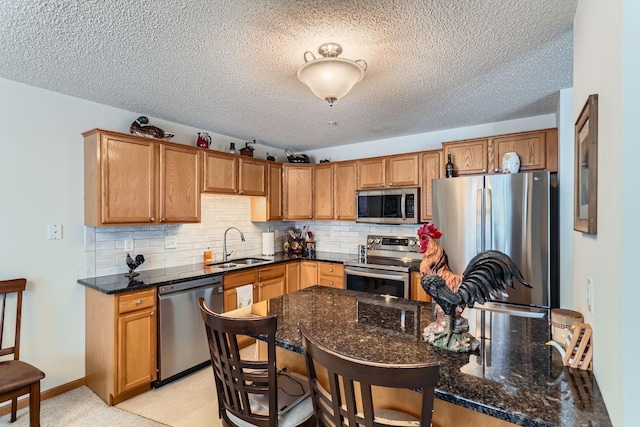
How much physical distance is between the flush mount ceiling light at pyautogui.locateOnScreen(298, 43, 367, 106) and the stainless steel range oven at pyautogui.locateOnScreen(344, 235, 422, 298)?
222 centimetres

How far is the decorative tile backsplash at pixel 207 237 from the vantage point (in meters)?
2.99

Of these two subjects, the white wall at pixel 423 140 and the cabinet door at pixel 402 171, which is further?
the cabinet door at pixel 402 171

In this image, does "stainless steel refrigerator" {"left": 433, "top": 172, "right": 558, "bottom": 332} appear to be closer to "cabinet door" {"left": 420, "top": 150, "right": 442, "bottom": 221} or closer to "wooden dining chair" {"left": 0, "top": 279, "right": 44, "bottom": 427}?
"cabinet door" {"left": 420, "top": 150, "right": 442, "bottom": 221}

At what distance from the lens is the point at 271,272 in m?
3.88

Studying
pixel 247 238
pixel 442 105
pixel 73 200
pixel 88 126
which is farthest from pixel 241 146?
pixel 442 105

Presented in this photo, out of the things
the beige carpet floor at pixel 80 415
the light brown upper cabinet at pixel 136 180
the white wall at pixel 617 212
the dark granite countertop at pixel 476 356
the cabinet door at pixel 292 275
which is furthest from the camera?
the cabinet door at pixel 292 275

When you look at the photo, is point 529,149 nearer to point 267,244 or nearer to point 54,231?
point 267,244

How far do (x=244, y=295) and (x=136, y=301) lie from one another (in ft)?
3.73

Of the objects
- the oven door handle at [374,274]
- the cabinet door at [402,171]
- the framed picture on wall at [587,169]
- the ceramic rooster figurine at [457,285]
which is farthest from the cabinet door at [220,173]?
the framed picture on wall at [587,169]

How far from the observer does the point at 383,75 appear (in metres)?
2.32

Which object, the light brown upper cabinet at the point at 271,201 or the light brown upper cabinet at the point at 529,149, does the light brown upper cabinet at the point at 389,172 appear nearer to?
the light brown upper cabinet at the point at 529,149

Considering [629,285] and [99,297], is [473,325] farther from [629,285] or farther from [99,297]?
[99,297]

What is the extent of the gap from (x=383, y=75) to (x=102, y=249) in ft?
9.51

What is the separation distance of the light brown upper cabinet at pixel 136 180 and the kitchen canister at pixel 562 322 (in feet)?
10.1
